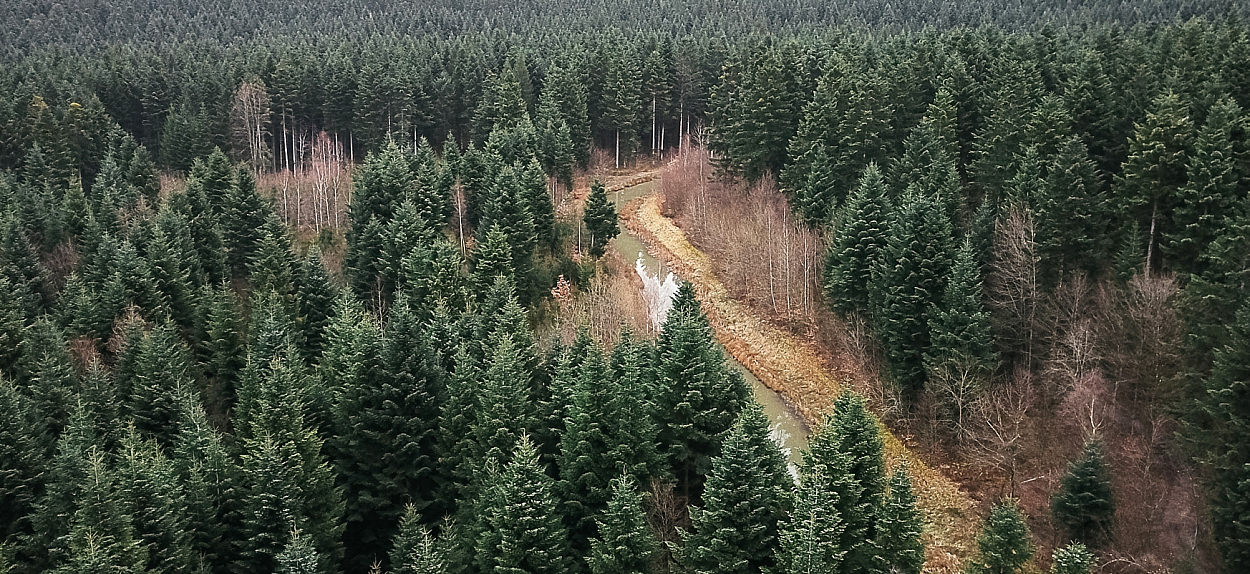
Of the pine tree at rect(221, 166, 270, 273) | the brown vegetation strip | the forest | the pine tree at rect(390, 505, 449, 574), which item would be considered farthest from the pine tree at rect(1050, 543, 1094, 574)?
the pine tree at rect(221, 166, 270, 273)

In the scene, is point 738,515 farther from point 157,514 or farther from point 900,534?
point 157,514

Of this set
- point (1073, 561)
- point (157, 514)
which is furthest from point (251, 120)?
point (1073, 561)

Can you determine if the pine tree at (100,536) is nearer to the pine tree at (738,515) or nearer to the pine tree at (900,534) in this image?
the pine tree at (738,515)

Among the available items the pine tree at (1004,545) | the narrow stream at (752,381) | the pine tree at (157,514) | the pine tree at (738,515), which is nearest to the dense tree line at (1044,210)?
the narrow stream at (752,381)

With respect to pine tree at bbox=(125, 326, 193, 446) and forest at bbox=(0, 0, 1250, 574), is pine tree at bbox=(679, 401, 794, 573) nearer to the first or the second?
forest at bbox=(0, 0, 1250, 574)

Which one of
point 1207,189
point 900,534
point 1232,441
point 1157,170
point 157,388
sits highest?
point 1157,170

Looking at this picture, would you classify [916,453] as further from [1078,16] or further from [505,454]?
[1078,16]
